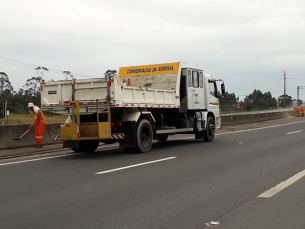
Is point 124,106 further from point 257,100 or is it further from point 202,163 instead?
point 257,100

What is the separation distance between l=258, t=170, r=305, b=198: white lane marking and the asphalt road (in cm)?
8

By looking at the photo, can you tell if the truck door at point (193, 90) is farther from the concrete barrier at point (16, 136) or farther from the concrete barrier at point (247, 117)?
the concrete barrier at point (247, 117)

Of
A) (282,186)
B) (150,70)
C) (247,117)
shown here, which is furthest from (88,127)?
(247,117)

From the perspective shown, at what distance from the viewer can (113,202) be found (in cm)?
638

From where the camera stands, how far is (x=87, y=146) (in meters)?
13.4

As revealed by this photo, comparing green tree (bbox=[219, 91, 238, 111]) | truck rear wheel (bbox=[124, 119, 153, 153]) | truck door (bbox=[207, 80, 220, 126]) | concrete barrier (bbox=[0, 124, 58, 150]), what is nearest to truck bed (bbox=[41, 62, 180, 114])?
truck rear wheel (bbox=[124, 119, 153, 153])

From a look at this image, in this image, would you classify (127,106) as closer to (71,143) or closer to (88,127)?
(88,127)

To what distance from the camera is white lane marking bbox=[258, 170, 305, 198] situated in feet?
22.5

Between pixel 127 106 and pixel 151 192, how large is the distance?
5247 millimetres

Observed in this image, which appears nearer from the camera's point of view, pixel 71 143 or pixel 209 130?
pixel 71 143

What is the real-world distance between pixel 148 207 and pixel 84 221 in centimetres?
109

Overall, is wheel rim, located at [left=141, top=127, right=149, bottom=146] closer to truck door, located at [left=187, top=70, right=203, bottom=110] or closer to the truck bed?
the truck bed

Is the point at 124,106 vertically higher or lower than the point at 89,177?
higher

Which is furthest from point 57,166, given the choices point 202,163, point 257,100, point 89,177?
point 257,100
